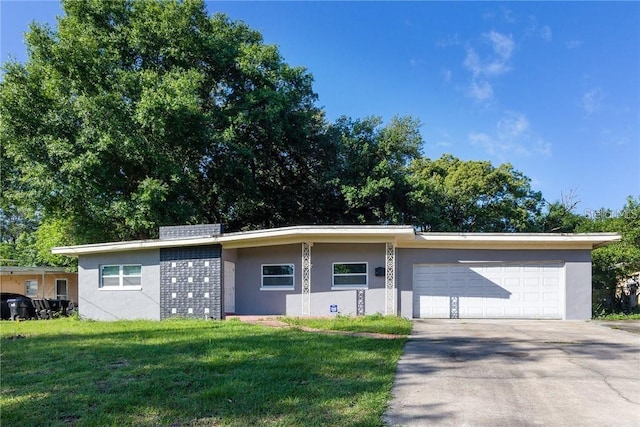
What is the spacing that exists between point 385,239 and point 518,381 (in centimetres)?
855

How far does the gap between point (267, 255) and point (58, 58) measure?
1168cm

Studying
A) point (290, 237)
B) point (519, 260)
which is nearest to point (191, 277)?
point (290, 237)

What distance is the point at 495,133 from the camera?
73.4 feet

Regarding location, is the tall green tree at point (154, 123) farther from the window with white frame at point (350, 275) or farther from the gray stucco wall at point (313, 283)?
the window with white frame at point (350, 275)

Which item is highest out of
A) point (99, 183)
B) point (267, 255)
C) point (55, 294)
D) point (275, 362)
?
point (99, 183)

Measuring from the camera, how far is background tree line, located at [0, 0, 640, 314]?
17.6 meters

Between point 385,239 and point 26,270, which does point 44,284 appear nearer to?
point 26,270

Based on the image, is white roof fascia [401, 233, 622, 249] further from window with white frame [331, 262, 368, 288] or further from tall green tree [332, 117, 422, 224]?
tall green tree [332, 117, 422, 224]

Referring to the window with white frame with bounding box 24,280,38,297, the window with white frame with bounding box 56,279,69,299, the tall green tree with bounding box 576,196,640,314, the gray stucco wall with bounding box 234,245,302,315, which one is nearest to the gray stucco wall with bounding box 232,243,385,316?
the gray stucco wall with bounding box 234,245,302,315

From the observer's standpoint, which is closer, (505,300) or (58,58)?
(505,300)

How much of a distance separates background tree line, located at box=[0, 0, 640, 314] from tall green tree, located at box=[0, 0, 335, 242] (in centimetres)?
6

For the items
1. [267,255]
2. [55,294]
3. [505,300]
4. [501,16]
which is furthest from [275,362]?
[55,294]

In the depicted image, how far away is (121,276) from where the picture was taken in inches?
620

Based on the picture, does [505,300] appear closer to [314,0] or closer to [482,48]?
[482,48]
